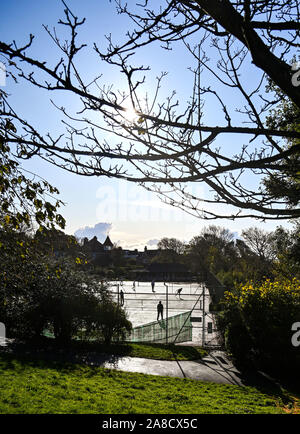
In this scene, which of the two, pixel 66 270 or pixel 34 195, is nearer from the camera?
pixel 34 195

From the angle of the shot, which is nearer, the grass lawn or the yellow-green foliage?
the grass lawn

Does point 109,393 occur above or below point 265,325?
below

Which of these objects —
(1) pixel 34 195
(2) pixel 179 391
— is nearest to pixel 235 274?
(2) pixel 179 391

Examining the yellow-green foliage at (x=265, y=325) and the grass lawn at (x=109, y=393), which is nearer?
the grass lawn at (x=109, y=393)

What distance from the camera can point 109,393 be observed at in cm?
810

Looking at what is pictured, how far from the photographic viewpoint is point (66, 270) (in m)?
16.7

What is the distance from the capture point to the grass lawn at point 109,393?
6566mm

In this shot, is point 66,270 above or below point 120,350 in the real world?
above

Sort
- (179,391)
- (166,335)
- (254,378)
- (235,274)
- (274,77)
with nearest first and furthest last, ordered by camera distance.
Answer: (274,77), (179,391), (254,378), (166,335), (235,274)

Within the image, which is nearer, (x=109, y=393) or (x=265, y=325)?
(x=109, y=393)

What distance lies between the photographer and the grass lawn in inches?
259

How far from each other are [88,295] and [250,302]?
843 centimetres
